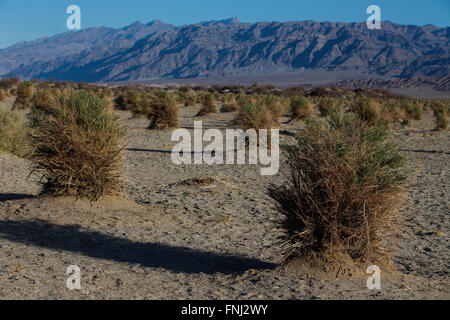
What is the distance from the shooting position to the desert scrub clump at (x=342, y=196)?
512 cm

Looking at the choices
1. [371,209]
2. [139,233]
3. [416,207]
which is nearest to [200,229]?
[139,233]

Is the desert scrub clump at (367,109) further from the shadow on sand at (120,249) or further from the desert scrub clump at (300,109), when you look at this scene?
the shadow on sand at (120,249)

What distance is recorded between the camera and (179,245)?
22.2 feet

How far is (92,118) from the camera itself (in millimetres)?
7875

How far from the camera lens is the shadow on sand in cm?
584

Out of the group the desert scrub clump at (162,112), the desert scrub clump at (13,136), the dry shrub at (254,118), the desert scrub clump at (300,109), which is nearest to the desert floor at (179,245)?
the desert scrub clump at (13,136)

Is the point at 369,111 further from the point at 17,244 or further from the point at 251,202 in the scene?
the point at 17,244

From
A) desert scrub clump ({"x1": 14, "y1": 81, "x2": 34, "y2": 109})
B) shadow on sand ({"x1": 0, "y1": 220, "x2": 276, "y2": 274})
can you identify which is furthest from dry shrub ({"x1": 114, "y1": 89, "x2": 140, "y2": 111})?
shadow on sand ({"x1": 0, "y1": 220, "x2": 276, "y2": 274})

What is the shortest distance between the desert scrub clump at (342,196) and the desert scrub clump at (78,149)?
3.54 m

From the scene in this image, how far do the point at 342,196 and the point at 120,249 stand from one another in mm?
3016

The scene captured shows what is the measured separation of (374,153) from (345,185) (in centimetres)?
51

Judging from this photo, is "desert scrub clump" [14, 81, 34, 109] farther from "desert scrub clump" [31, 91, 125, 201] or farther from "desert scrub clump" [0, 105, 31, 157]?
"desert scrub clump" [31, 91, 125, 201]

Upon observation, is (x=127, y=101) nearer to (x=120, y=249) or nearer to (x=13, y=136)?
(x=13, y=136)

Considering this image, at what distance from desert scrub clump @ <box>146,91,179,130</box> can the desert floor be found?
8.44 meters
